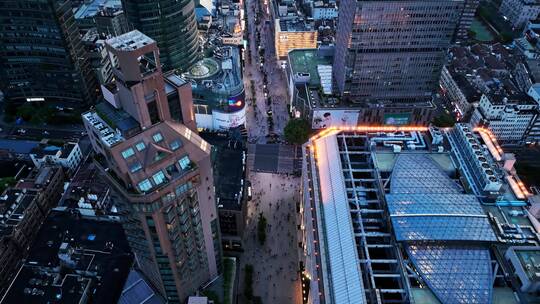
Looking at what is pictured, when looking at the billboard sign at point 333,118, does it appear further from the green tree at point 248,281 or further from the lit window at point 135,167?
the lit window at point 135,167

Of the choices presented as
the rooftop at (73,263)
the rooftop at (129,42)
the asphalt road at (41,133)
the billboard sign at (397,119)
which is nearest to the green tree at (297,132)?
the billboard sign at (397,119)

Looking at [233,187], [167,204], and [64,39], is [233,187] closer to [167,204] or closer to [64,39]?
[167,204]

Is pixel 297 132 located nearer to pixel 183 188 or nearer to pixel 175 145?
pixel 183 188

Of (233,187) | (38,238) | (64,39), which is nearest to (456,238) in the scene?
(233,187)

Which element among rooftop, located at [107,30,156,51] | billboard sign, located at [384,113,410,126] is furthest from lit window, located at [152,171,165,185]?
billboard sign, located at [384,113,410,126]

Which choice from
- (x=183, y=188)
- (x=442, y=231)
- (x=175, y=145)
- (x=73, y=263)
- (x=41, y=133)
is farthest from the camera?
(x=41, y=133)

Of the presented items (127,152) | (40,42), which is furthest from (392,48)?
(40,42)

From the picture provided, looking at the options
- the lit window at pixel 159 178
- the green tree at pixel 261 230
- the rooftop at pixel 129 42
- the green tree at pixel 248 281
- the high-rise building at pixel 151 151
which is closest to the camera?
the rooftop at pixel 129 42
